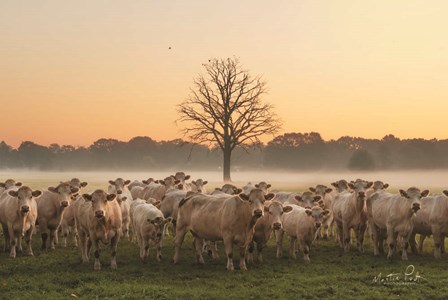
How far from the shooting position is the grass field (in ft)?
41.7

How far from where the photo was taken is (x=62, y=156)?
165 metres

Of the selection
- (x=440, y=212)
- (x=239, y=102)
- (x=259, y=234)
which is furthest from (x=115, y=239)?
(x=239, y=102)

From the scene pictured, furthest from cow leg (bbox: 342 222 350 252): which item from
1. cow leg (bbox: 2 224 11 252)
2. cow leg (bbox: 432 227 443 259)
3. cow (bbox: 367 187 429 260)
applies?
cow leg (bbox: 2 224 11 252)

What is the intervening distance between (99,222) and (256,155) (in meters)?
119

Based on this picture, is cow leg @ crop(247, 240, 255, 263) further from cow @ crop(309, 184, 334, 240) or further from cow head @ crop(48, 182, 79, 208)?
cow head @ crop(48, 182, 79, 208)

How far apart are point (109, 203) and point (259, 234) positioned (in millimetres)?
4926

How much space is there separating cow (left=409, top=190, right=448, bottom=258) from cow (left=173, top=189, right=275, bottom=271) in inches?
233

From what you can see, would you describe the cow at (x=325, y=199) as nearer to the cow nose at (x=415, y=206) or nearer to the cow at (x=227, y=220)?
the cow nose at (x=415, y=206)

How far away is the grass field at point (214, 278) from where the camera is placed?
12719mm

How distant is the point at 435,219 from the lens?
1750 cm

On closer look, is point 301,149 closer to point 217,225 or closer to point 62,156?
point 62,156

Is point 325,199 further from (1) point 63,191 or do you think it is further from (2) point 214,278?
(1) point 63,191

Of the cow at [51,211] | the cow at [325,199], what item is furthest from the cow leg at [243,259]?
the cow at [325,199]

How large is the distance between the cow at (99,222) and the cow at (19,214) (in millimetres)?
2417
